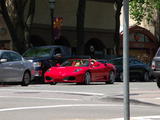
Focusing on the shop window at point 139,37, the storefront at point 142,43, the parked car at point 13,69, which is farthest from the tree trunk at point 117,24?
the parked car at point 13,69

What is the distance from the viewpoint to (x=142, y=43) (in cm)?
5675

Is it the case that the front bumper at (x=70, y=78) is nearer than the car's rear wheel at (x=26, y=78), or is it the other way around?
the car's rear wheel at (x=26, y=78)

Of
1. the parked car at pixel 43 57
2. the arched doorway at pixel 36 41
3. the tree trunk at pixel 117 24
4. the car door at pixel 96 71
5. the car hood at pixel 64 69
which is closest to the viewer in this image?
the car hood at pixel 64 69

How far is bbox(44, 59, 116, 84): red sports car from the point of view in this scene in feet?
85.0

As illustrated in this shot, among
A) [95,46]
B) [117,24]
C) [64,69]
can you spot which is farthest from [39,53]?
[95,46]

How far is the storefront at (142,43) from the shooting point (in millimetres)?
55469

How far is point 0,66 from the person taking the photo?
22.5 m

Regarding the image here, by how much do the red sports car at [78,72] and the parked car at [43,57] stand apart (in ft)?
5.10

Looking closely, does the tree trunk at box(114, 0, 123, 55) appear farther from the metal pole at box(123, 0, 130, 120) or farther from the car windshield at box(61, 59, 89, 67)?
the metal pole at box(123, 0, 130, 120)

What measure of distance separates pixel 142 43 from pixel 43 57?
29062mm

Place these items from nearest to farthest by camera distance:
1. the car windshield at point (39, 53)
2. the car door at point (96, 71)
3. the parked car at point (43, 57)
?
1. the car door at point (96, 71)
2. the parked car at point (43, 57)
3. the car windshield at point (39, 53)

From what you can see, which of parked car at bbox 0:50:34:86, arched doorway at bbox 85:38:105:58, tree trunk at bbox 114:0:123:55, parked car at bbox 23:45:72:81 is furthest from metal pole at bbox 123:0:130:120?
arched doorway at bbox 85:38:105:58

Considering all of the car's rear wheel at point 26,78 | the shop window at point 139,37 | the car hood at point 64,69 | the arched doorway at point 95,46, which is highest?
the shop window at point 139,37

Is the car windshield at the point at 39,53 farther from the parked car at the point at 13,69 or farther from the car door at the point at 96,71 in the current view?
the parked car at the point at 13,69
